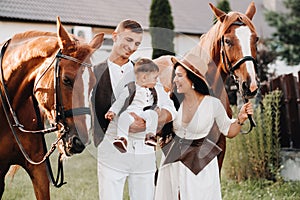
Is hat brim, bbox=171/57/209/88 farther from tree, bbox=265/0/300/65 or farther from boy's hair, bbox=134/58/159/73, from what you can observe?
tree, bbox=265/0/300/65

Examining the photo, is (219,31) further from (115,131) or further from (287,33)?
(287,33)

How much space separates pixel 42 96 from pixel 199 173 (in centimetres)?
113

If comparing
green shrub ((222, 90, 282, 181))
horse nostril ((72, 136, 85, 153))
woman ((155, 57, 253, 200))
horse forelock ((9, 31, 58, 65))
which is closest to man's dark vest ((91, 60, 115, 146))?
horse nostril ((72, 136, 85, 153))

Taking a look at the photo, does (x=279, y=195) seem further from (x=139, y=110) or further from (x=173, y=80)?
(x=139, y=110)

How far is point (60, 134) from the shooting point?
2789 mm

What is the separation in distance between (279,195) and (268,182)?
0.55m

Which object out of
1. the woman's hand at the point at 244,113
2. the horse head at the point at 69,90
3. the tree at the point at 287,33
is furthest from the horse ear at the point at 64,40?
the tree at the point at 287,33

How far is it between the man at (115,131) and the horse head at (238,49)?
0.70 meters

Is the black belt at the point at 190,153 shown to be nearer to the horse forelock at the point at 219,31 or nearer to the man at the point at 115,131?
the man at the point at 115,131

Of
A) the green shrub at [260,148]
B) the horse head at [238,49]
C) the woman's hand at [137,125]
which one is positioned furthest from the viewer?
the green shrub at [260,148]

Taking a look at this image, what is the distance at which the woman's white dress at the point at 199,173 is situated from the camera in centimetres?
310

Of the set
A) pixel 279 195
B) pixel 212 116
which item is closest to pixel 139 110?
pixel 212 116

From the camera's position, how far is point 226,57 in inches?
135

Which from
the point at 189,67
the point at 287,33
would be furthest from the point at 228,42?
the point at 287,33
